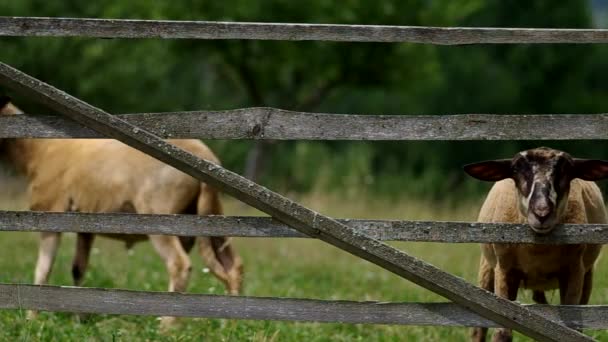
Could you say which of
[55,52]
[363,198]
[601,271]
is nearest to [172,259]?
[601,271]

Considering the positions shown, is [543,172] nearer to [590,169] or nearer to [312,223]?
[590,169]

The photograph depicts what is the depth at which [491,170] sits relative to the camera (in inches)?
270

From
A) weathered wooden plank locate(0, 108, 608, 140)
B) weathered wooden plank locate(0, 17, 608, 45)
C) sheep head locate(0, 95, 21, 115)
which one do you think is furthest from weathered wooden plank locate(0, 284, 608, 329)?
sheep head locate(0, 95, 21, 115)

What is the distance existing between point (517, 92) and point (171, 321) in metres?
40.3

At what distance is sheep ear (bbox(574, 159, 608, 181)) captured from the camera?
658 centimetres

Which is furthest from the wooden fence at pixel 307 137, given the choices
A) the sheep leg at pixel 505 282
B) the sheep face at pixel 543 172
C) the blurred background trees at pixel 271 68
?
the blurred background trees at pixel 271 68

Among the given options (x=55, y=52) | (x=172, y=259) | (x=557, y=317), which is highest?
(x=55, y=52)

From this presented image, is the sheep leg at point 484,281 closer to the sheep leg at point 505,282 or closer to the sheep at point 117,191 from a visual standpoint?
the sheep leg at point 505,282

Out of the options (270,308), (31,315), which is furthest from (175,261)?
(270,308)

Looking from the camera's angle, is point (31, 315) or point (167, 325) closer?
point (167, 325)

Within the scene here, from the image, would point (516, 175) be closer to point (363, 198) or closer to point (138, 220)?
point (138, 220)

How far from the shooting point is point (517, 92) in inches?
1873

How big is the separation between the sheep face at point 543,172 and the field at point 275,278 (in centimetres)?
155

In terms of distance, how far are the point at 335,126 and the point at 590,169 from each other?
1530 millimetres
